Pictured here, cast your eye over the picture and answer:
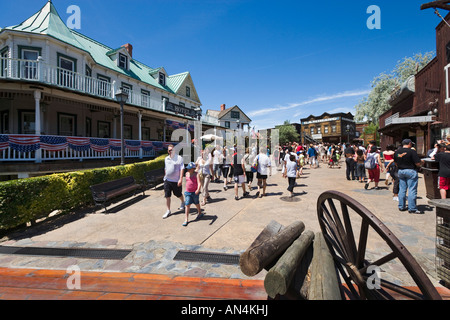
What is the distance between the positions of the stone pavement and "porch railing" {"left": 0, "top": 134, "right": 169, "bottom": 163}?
5738 millimetres

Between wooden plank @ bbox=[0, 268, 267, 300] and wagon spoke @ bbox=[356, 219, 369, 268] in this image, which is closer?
wagon spoke @ bbox=[356, 219, 369, 268]

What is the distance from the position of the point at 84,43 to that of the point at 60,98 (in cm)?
800

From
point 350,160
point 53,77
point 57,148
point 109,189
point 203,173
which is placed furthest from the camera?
point 53,77

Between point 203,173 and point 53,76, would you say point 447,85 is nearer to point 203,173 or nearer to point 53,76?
point 203,173

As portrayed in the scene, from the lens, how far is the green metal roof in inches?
535

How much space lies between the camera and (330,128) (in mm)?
54938

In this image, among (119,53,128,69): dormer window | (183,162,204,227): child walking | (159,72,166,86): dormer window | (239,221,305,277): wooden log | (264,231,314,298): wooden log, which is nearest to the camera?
(264,231,314,298): wooden log

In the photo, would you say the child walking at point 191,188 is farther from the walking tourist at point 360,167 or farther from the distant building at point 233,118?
the distant building at point 233,118

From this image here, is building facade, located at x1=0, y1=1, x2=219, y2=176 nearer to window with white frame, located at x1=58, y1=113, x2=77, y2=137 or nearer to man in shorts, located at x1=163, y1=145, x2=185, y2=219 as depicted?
window with white frame, located at x1=58, y1=113, x2=77, y2=137

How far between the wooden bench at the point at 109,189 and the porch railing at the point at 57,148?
507 cm

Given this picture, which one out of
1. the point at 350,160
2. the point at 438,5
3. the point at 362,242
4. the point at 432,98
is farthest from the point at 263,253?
the point at 432,98

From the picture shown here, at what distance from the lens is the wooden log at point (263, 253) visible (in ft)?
6.27

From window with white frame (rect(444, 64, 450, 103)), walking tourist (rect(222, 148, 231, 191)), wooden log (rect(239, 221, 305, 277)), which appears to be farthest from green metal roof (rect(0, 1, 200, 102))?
window with white frame (rect(444, 64, 450, 103))
